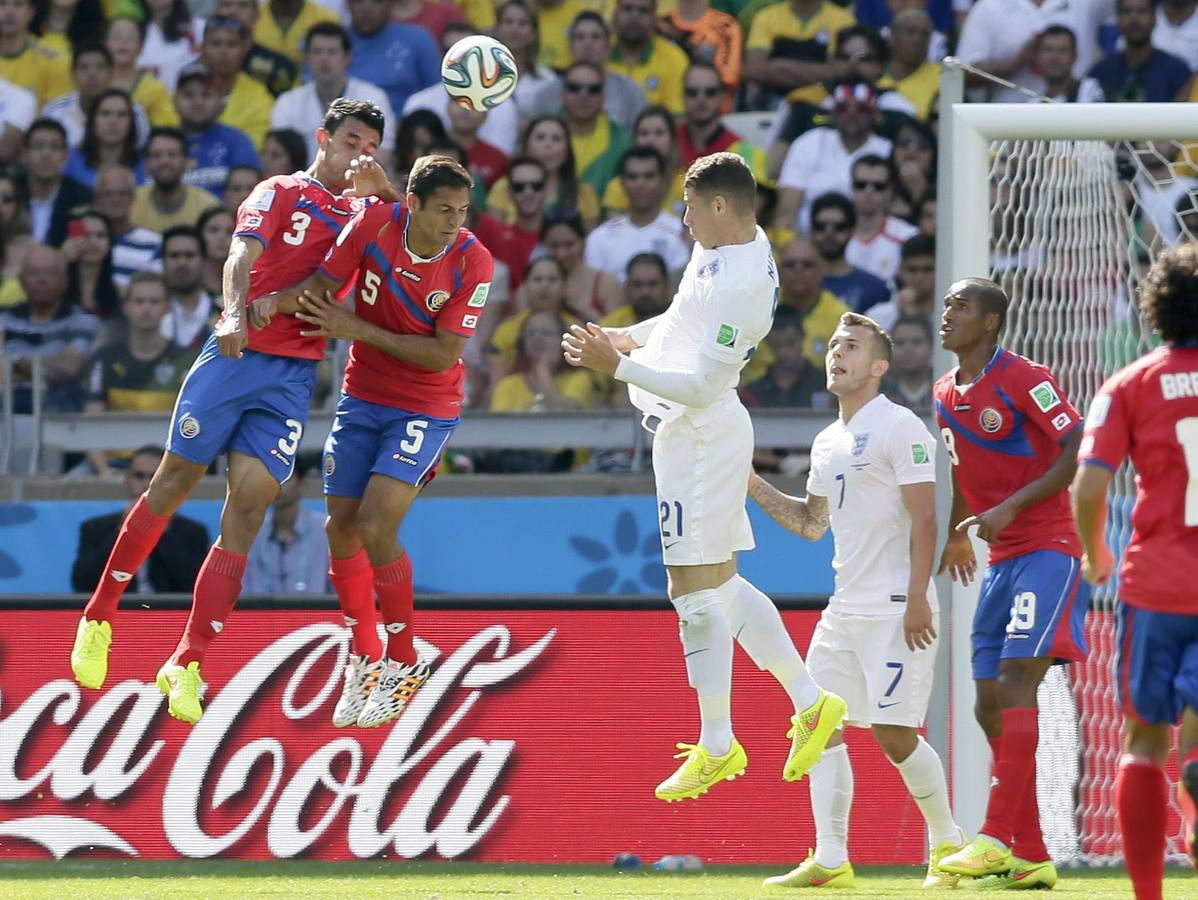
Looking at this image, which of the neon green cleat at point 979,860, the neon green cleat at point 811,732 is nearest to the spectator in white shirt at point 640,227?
the neon green cleat at point 811,732

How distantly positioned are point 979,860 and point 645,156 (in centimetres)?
616

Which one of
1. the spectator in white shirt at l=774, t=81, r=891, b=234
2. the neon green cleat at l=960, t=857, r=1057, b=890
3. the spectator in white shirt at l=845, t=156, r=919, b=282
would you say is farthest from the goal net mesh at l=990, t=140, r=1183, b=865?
the spectator in white shirt at l=774, t=81, r=891, b=234

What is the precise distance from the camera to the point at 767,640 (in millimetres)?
7066

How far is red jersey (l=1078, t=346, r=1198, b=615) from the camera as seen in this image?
5039 millimetres

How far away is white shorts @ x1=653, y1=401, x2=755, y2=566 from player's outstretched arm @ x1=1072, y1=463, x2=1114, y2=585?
2.00 meters

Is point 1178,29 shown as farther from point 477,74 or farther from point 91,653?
point 91,653

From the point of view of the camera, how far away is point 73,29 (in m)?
12.9

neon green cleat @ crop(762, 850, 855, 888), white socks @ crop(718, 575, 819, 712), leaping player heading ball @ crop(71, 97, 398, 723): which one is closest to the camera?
white socks @ crop(718, 575, 819, 712)

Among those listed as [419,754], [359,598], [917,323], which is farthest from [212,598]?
[917,323]

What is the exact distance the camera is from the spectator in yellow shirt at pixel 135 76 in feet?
41.3

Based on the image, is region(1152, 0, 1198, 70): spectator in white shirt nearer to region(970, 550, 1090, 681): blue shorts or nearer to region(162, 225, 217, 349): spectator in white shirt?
region(970, 550, 1090, 681): blue shorts

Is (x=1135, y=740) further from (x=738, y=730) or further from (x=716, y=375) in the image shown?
(x=738, y=730)

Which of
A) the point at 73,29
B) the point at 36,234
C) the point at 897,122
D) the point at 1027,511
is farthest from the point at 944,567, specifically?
the point at 73,29

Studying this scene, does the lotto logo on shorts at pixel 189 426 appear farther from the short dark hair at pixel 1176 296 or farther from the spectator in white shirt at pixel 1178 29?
the spectator in white shirt at pixel 1178 29
